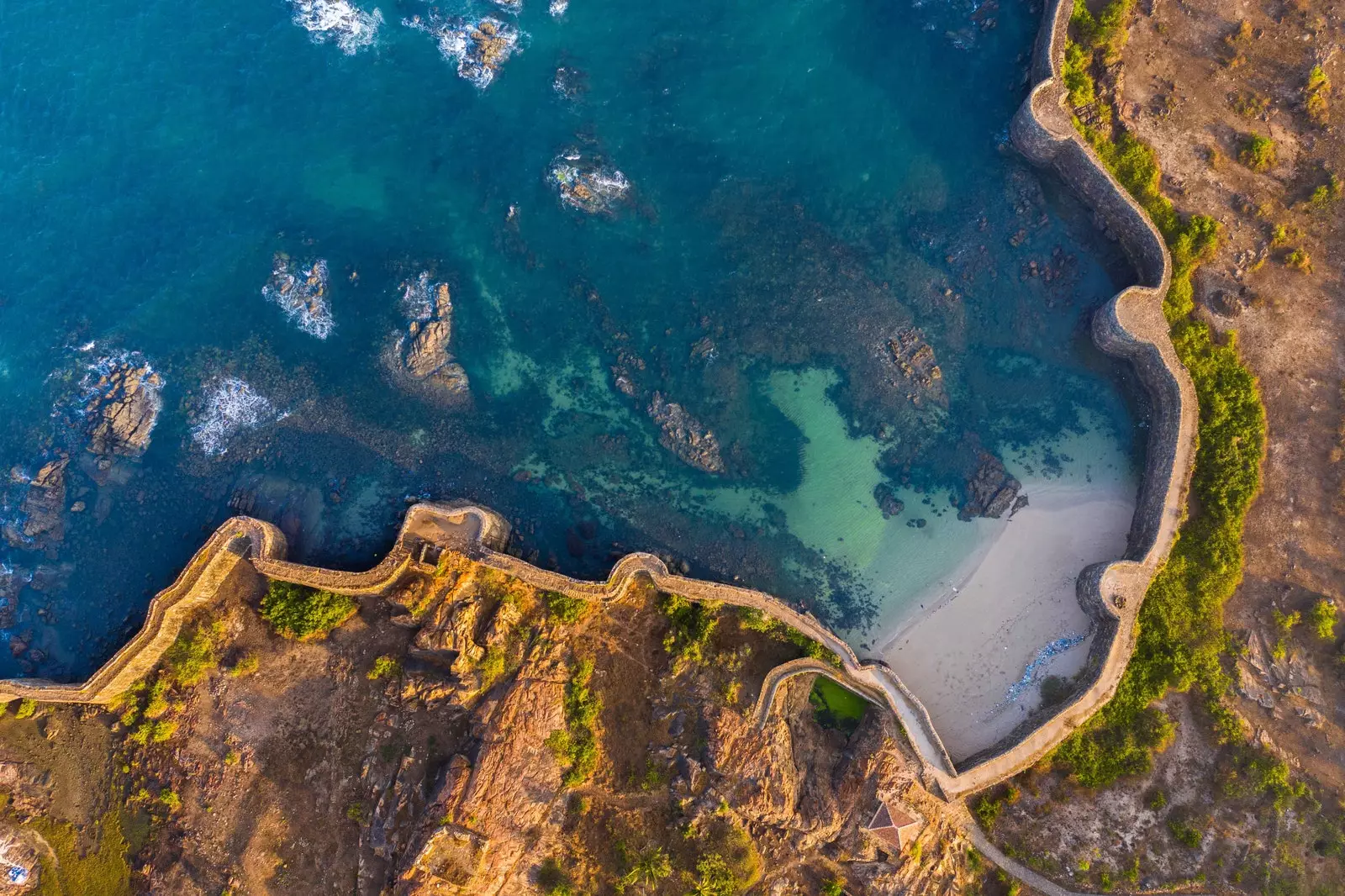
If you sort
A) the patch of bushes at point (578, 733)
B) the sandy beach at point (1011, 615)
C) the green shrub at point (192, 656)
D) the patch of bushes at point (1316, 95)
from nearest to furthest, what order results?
1. the patch of bushes at point (578, 733)
2. the green shrub at point (192, 656)
3. the patch of bushes at point (1316, 95)
4. the sandy beach at point (1011, 615)

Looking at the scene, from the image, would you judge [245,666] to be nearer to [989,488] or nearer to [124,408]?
[124,408]

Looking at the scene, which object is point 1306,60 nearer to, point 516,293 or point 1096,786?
point 1096,786

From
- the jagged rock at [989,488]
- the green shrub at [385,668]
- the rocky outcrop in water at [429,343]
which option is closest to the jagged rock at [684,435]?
the rocky outcrop in water at [429,343]

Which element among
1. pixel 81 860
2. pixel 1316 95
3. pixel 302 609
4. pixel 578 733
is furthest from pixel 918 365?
pixel 81 860

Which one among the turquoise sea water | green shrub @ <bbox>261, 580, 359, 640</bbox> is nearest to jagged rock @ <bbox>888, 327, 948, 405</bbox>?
the turquoise sea water

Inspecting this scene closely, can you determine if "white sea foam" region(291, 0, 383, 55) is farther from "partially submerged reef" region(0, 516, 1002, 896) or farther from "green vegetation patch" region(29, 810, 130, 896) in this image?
"green vegetation patch" region(29, 810, 130, 896)

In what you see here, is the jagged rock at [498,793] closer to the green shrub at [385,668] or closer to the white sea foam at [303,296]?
the green shrub at [385,668]
